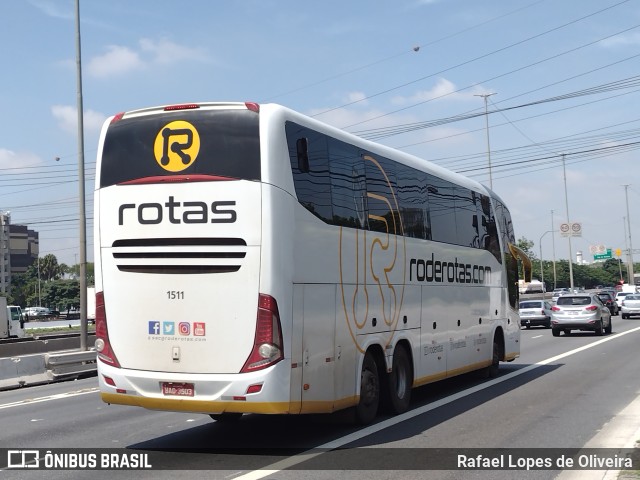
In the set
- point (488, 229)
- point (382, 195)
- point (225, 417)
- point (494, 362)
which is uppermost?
point (382, 195)

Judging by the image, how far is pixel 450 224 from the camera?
47.5 feet

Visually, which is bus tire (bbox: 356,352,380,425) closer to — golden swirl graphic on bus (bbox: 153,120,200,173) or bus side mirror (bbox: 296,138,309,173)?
bus side mirror (bbox: 296,138,309,173)

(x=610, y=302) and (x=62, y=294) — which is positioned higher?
(x=62, y=294)

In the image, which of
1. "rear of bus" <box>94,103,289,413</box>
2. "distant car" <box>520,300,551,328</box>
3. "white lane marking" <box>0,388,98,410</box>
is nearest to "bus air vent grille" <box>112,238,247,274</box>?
"rear of bus" <box>94,103,289,413</box>

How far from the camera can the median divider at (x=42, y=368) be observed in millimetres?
18688

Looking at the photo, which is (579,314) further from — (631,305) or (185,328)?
(185,328)

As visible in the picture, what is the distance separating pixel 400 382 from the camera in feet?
39.5

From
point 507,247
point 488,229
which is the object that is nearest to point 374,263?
point 488,229

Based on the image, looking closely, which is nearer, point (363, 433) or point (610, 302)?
point (363, 433)

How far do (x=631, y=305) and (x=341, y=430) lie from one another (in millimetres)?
42069

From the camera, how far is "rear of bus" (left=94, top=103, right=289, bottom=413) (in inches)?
345

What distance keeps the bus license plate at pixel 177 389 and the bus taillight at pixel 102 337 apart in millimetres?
825

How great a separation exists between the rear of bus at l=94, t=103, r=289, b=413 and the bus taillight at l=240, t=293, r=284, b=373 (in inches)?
0.4

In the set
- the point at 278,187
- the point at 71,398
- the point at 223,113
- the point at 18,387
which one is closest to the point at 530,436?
the point at 278,187
